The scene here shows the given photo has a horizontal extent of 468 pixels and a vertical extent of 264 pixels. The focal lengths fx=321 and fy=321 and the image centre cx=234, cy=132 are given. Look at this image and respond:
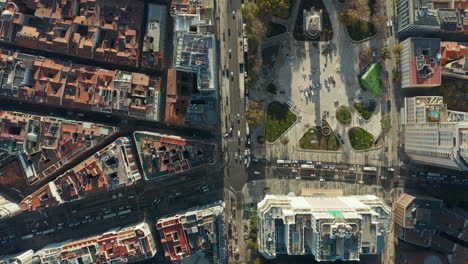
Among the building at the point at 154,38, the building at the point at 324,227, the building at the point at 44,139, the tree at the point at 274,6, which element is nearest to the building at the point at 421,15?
the tree at the point at 274,6

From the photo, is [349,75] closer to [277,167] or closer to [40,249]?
[277,167]

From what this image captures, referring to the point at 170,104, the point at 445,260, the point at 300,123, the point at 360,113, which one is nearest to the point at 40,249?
the point at 170,104

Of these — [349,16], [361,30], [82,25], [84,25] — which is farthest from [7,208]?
[361,30]

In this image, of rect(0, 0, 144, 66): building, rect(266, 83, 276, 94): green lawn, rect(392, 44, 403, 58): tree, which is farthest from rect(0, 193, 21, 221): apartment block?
rect(392, 44, 403, 58): tree

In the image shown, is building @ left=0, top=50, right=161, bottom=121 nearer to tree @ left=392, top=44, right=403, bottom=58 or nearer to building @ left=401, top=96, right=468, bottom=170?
tree @ left=392, top=44, right=403, bottom=58

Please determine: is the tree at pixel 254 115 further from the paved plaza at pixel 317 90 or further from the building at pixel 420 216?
the building at pixel 420 216

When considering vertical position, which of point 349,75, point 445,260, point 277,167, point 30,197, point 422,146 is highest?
point 349,75

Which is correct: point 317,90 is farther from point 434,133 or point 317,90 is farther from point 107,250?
point 107,250

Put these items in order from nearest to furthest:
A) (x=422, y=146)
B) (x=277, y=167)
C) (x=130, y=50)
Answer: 1. (x=422, y=146)
2. (x=130, y=50)
3. (x=277, y=167)
